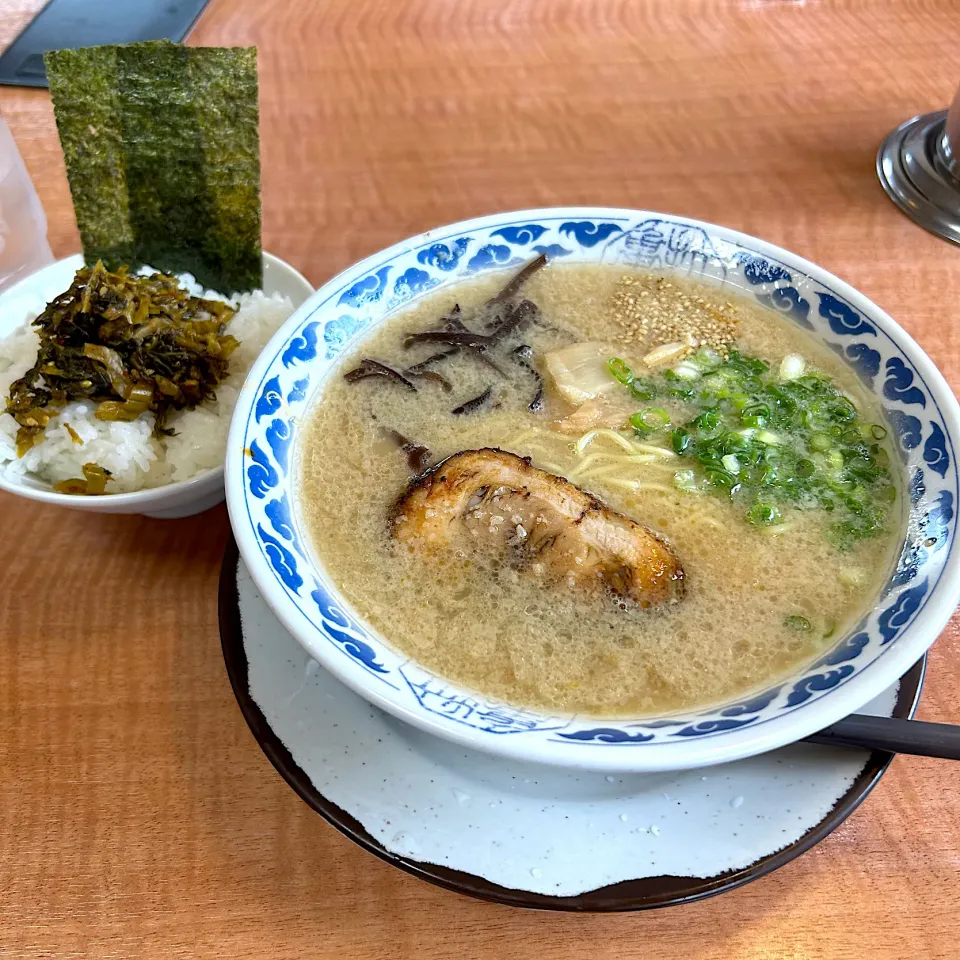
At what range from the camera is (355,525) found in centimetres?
135

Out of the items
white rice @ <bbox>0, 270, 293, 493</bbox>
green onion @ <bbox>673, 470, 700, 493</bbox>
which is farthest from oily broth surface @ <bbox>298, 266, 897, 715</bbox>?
white rice @ <bbox>0, 270, 293, 493</bbox>

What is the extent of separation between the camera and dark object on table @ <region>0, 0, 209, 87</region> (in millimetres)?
2855

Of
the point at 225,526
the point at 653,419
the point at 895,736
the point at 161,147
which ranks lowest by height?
the point at 225,526

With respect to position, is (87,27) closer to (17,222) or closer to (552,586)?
(17,222)

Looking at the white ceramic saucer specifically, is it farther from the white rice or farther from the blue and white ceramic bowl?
the white rice

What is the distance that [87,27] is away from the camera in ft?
9.76

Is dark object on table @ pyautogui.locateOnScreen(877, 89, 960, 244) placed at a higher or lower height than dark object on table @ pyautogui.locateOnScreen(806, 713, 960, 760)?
higher

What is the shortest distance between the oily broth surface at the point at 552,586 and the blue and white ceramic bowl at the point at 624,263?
42 mm

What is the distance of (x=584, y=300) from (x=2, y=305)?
1.38 m

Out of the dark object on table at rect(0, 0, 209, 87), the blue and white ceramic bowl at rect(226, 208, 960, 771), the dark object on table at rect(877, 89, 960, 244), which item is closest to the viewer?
the blue and white ceramic bowl at rect(226, 208, 960, 771)

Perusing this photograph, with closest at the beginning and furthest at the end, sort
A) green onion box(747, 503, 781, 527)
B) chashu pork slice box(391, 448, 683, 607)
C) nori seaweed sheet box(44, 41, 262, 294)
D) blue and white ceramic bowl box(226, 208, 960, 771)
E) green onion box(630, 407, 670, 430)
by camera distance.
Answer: blue and white ceramic bowl box(226, 208, 960, 771)
chashu pork slice box(391, 448, 683, 607)
green onion box(747, 503, 781, 527)
green onion box(630, 407, 670, 430)
nori seaweed sheet box(44, 41, 262, 294)

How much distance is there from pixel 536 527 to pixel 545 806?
416 mm

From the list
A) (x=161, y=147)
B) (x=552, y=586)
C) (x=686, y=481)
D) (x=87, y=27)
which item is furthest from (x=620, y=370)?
(x=87, y=27)

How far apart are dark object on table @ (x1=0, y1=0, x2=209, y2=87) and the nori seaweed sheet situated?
1.27 m
